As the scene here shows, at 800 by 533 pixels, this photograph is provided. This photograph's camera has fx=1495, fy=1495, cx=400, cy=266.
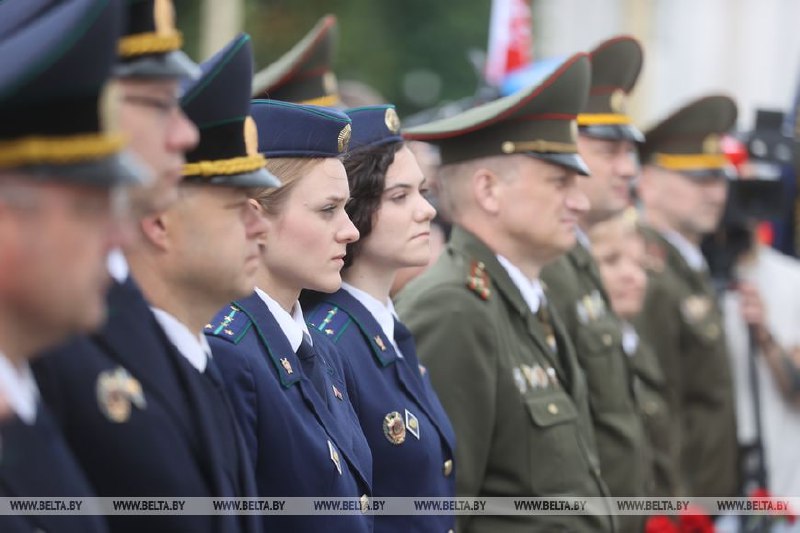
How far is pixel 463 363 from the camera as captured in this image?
4.73m

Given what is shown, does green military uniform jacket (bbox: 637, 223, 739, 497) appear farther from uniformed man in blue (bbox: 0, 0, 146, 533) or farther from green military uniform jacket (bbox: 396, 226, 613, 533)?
uniformed man in blue (bbox: 0, 0, 146, 533)

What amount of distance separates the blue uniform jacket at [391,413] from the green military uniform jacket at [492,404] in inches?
14.4

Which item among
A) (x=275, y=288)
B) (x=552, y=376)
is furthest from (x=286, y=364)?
(x=552, y=376)

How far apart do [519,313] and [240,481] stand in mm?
2249

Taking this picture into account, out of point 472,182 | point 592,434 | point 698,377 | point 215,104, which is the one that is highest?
point 215,104

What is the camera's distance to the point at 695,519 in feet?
18.5

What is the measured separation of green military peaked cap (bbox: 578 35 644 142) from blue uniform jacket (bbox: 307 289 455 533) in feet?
7.41

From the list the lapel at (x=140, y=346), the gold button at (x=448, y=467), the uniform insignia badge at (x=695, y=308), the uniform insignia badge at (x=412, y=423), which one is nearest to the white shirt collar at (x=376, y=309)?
the uniform insignia badge at (x=412, y=423)

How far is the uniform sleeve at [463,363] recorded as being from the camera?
4680 mm

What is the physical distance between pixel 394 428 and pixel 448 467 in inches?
10.1

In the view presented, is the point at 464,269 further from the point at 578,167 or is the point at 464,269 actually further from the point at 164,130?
the point at 164,130

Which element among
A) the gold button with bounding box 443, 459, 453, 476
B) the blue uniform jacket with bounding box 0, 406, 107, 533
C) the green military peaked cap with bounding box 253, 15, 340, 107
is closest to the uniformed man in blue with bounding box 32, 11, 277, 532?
the blue uniform jacket with bounding box 0, 406, 107, 533

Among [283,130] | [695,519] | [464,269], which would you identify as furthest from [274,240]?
[695,519]

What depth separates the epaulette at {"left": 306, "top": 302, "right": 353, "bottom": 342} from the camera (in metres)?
4.17
